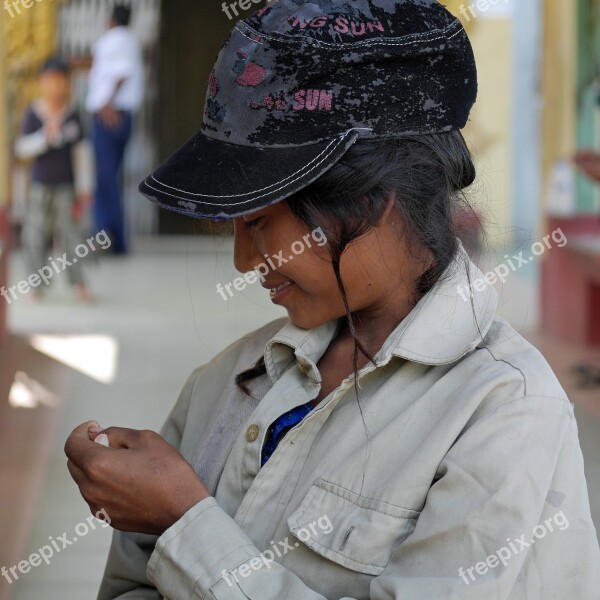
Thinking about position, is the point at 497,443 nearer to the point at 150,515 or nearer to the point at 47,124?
the point at 150,515

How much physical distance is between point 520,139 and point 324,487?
456 inches

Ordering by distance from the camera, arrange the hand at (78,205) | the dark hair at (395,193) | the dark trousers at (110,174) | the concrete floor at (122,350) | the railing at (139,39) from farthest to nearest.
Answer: the railing at (139,39) → the dark trousers at (110,174) → the hand at (78,205) → the concrete floor at (122,350) → the dark hair at (395,193)

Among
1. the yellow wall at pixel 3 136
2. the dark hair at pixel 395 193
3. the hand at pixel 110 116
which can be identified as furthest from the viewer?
the hand at pixel 110 116

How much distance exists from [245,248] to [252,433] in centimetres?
23

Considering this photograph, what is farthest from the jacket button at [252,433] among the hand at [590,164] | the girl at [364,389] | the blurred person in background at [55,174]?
the blurred person in background at [55,174]

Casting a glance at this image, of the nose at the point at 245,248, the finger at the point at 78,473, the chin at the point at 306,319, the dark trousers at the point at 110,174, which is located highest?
the nose at the point at 245,248

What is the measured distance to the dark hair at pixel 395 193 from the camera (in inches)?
48.0

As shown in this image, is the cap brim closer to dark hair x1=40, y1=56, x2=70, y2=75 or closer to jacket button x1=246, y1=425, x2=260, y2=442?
jacket button x1=246, y1=425, x2=260, y2=442

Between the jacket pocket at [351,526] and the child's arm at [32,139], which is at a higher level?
the jacket pocket at [351,526]

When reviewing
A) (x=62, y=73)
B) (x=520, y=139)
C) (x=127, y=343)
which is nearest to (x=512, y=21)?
(x=520, y=139)

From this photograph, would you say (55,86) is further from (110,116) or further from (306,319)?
(306,319)

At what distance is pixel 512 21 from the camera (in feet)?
41.0

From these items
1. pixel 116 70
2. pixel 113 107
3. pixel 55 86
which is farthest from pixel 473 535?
pixel 113 107

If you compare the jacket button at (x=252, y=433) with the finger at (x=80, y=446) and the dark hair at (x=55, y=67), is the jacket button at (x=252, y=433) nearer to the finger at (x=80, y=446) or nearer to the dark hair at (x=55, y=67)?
the finger at (x=80, y=446)
